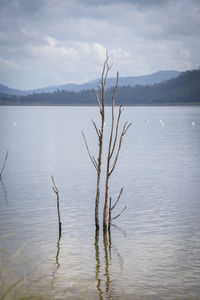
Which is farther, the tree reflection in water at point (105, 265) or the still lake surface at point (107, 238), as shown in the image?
the still lake surface at point (107, 238)

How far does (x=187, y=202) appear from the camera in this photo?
55.7 feet

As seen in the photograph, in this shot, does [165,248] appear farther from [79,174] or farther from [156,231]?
[79,174]

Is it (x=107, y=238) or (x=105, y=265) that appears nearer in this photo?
(x=105, y=265)

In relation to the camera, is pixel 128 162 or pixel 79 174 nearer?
pixel 79 174

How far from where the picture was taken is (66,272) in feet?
31.9

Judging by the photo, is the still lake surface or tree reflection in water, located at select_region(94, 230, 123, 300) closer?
tree reflection in water, located at select_region(94, 230, 123, 300)

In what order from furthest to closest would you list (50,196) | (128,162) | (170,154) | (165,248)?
(170,154) < (128,162) < (50,196) < (165,248)

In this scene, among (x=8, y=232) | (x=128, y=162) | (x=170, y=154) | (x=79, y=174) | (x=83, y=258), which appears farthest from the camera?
(x=170, y=154)

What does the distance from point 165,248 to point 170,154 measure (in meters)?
24.9

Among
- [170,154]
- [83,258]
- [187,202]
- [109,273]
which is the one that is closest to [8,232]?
[83,258]

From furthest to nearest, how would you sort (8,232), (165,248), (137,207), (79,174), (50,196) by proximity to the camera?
(79,174) < (50,196) < (137,207) < (8,232) < (165,248)

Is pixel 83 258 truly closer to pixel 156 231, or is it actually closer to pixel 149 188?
pixel 156 231

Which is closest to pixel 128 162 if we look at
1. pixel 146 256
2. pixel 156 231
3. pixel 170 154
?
pixel 170 154

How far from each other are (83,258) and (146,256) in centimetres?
160
